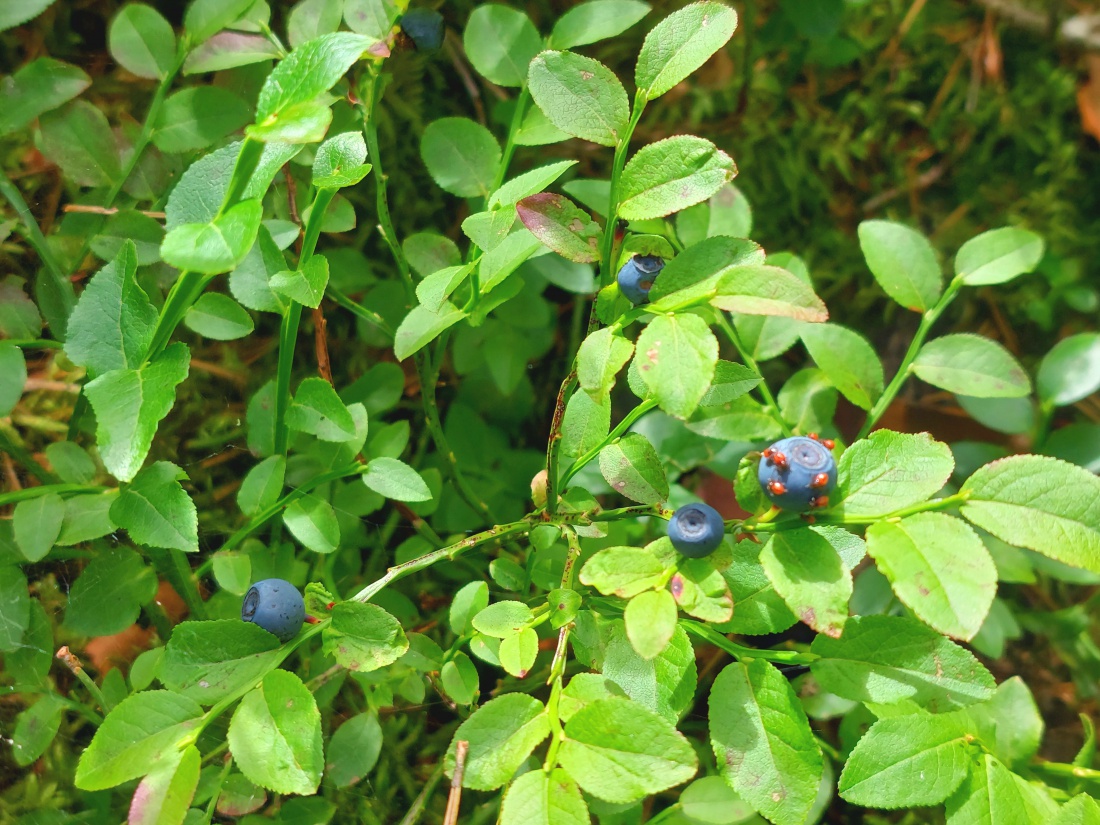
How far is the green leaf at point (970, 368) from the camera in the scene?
1179 millimetres

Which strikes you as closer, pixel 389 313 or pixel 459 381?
pixel 389 313

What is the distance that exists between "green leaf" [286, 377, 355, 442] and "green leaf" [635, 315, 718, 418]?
1.29ft

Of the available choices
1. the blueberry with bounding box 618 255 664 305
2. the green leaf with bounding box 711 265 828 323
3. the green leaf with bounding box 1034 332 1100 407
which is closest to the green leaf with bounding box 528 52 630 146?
the blueberry with bounding box 618 255 664 305

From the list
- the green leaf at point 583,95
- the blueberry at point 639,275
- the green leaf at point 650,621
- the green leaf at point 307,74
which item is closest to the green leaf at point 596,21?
the green leaf at point 583,95

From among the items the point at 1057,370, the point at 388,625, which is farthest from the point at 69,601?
the point at 1057,370

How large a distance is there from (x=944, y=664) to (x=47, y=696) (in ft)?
3.35

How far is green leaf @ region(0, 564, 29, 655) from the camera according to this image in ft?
3.20

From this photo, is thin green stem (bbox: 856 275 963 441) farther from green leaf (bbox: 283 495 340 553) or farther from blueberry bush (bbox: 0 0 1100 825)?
green leaf (bbox: 283 495 340 553)

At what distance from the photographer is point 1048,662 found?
1700 mm

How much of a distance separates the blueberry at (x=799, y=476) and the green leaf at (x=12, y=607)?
846 millimetres

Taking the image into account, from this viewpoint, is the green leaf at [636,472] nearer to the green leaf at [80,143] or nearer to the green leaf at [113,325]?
the green leaf at [113,325]

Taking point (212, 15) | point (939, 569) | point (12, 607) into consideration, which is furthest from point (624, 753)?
point (212, 15)

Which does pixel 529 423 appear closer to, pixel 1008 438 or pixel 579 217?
pixel 579 217

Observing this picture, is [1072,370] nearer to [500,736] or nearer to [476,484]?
[476,484]
